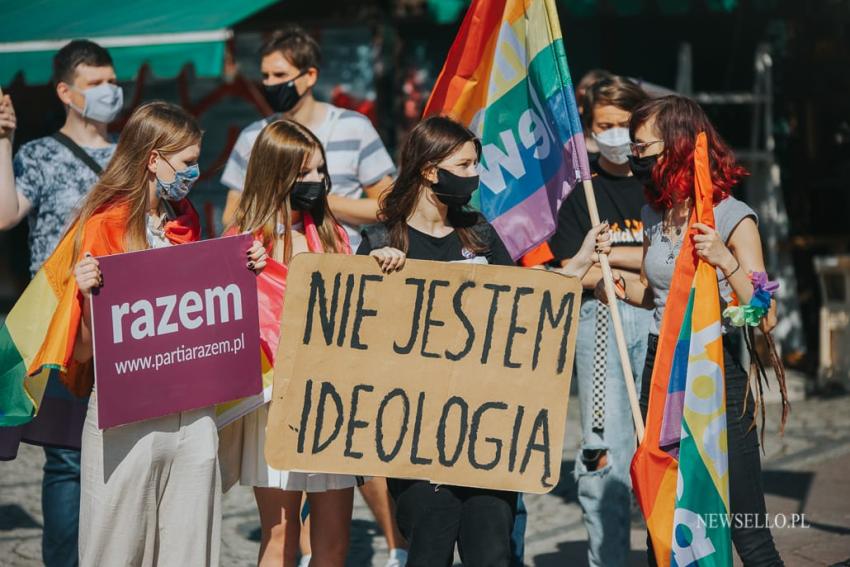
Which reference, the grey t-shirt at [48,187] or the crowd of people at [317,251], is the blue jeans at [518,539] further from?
the grey t-shirt at [48,187]

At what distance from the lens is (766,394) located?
30.1ft

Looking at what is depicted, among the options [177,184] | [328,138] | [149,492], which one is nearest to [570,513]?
[328,138]

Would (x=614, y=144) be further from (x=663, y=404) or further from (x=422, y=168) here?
(x=663, y=404)

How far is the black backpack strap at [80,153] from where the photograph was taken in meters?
5.26

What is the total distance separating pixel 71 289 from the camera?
13.1 ft

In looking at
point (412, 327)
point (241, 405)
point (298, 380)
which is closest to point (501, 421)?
point (412, 327)

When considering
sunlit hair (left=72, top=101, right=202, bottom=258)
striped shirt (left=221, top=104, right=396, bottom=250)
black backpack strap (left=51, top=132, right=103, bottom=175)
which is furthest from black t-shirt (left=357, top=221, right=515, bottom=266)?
black backpack strap (left=51, top=132, right=103, bottom=175)

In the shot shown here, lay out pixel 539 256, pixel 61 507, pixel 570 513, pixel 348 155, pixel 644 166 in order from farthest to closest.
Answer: pixel 570 513 → pixel 348 155 → pixel 539 256 → pixel 61 507 → pixel 644 166

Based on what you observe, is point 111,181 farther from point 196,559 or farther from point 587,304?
point 587,304

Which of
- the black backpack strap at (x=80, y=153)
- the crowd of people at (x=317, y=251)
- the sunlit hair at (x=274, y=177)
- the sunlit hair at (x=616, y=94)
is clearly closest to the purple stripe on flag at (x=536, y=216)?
the crowd of people at (x=317, y=251)

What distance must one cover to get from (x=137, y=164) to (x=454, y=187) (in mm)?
1071

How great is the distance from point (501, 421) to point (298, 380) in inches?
26.4

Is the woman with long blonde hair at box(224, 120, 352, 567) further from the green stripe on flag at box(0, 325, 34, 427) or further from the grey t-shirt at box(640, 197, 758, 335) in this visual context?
the grey t-shirt at box(640, 197, 758, 335)

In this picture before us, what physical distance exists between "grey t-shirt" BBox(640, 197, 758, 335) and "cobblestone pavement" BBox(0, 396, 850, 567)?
1.84 m
